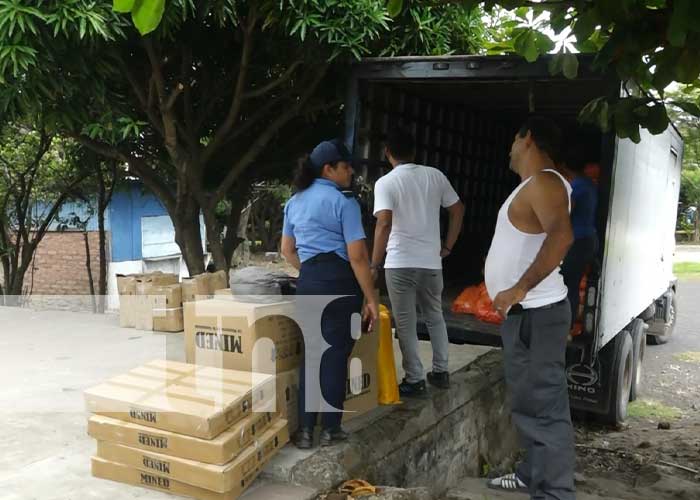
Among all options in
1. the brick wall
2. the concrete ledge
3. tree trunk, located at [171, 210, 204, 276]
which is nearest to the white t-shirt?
the concrete ledge

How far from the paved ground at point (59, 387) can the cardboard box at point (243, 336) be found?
606 millimetres

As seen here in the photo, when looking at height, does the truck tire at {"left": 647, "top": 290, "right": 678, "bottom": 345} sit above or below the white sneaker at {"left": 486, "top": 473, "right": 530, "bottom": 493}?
below

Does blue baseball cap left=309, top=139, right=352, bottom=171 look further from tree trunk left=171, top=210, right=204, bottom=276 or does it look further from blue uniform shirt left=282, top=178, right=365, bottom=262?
tree trunk left=171, top=210, right=204, bottom=276

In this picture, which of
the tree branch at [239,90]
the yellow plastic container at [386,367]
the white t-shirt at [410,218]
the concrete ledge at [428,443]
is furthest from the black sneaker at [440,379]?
the tree branch at [239,90]

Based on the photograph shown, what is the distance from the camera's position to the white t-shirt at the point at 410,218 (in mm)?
3971

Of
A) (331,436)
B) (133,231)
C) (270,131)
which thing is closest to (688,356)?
(270,131)

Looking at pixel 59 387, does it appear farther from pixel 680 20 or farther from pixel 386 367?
pixel 680 20

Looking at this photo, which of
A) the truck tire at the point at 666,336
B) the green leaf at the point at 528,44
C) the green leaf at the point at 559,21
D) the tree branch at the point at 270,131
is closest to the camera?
the green leaf at the point at 559,21

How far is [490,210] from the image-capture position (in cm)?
870

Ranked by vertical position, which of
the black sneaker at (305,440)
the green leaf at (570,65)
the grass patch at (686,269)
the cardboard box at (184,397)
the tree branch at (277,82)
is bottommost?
the grass patch at (686,269)

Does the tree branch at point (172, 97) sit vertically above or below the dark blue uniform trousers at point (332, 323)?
above

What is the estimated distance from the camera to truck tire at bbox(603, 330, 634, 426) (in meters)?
5.59

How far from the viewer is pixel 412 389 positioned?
13.5 ft

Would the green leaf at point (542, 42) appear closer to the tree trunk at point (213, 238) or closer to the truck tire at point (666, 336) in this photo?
the tree trunk at point (213, 238)
